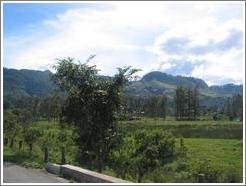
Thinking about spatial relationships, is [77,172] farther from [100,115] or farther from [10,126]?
[10,126]

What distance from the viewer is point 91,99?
15.3 meters

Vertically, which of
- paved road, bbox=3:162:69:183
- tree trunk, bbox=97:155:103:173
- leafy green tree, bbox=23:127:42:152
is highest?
leafy green tree, bbox=23:127:42:152

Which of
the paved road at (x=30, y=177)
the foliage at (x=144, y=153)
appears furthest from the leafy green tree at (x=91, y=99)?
the paved road at (x=30, y=177)

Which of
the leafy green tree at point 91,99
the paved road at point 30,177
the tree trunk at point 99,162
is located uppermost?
the leafy green tree at point 91,99

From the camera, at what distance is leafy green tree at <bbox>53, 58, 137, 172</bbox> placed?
15.4 m

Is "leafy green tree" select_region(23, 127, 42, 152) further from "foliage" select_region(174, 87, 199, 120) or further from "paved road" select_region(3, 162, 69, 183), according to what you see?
"foliage" select_region(174, 87, 199, 120)

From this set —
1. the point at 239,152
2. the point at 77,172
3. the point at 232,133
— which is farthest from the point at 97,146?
the point at 232,133

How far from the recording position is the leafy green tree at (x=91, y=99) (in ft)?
50.6

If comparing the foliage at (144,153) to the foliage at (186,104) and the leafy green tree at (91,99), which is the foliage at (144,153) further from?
the foliage at (186,104)

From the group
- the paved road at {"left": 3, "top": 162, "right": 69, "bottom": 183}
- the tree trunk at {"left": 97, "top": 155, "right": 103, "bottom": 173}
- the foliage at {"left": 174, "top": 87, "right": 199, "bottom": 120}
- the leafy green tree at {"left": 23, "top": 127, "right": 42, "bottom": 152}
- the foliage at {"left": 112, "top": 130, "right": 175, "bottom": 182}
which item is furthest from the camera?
the foliage at {"left": 174, "top": 87, "right": 199, "bottom": 120}

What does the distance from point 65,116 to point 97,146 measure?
1480 millimetres

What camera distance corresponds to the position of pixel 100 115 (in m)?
15.8

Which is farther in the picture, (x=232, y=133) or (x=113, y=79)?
(x=232, y=133)

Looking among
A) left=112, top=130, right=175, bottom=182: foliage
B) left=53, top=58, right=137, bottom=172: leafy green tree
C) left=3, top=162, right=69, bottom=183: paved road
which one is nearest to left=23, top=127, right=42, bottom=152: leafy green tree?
left=53, top=58, right=137, bottom=172: leafy green tree
